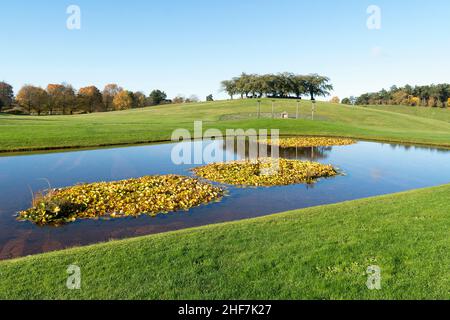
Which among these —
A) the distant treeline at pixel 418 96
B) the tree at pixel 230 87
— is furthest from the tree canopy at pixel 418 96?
the tree at pixel 230 87

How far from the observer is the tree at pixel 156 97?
141000 mm

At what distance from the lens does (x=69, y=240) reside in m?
8.97

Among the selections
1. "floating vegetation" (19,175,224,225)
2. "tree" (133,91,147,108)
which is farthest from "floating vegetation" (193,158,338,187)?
"tree" (133,91,147,108)

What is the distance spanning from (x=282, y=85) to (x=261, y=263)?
116404 millimetres

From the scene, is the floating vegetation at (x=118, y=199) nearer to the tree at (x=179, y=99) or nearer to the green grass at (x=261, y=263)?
the green grass at (x=261, y=263)

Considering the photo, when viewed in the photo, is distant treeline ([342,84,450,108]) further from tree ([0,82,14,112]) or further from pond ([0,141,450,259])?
tree ([0,82,14,112])

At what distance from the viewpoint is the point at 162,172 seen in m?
18.0

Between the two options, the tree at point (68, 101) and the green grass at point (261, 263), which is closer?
the green grass at point (261, 263)

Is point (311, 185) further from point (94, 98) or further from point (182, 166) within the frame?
point (94, 98)

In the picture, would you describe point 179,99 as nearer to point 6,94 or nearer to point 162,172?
point 6,94

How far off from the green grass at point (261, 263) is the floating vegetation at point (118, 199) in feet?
12.3

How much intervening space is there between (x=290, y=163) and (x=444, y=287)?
1509 centimetres

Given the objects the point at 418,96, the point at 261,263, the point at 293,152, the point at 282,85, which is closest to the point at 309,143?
the point at 293,152
